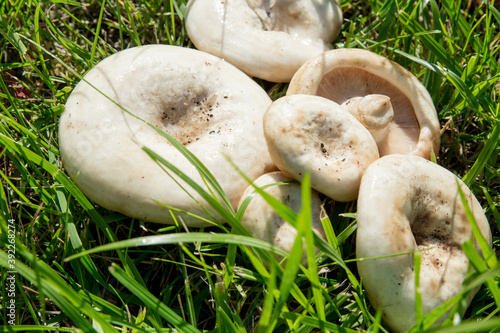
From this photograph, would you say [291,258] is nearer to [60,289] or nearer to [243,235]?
[243,235]

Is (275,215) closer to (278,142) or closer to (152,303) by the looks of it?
(278,142)

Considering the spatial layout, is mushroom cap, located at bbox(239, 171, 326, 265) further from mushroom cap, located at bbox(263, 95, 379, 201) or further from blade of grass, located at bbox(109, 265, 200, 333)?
blade of grass, located at bbox(109, 265, 200, 333)

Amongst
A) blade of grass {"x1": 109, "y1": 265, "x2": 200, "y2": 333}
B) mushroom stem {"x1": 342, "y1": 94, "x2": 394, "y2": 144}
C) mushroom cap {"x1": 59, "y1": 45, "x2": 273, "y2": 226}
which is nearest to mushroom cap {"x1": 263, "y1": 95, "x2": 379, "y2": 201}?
mushroom stem {"x1": 342, "y1": 94, "x2": 394, "y2": 144}

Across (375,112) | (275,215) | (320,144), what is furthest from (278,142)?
Result: (375,112)

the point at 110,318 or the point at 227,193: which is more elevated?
the point at 227,193

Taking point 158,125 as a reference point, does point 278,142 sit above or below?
above

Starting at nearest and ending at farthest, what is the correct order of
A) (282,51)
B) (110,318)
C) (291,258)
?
(291,258)
(110,318)
(282,51)

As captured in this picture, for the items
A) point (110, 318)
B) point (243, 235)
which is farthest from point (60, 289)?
point (243, 235)
